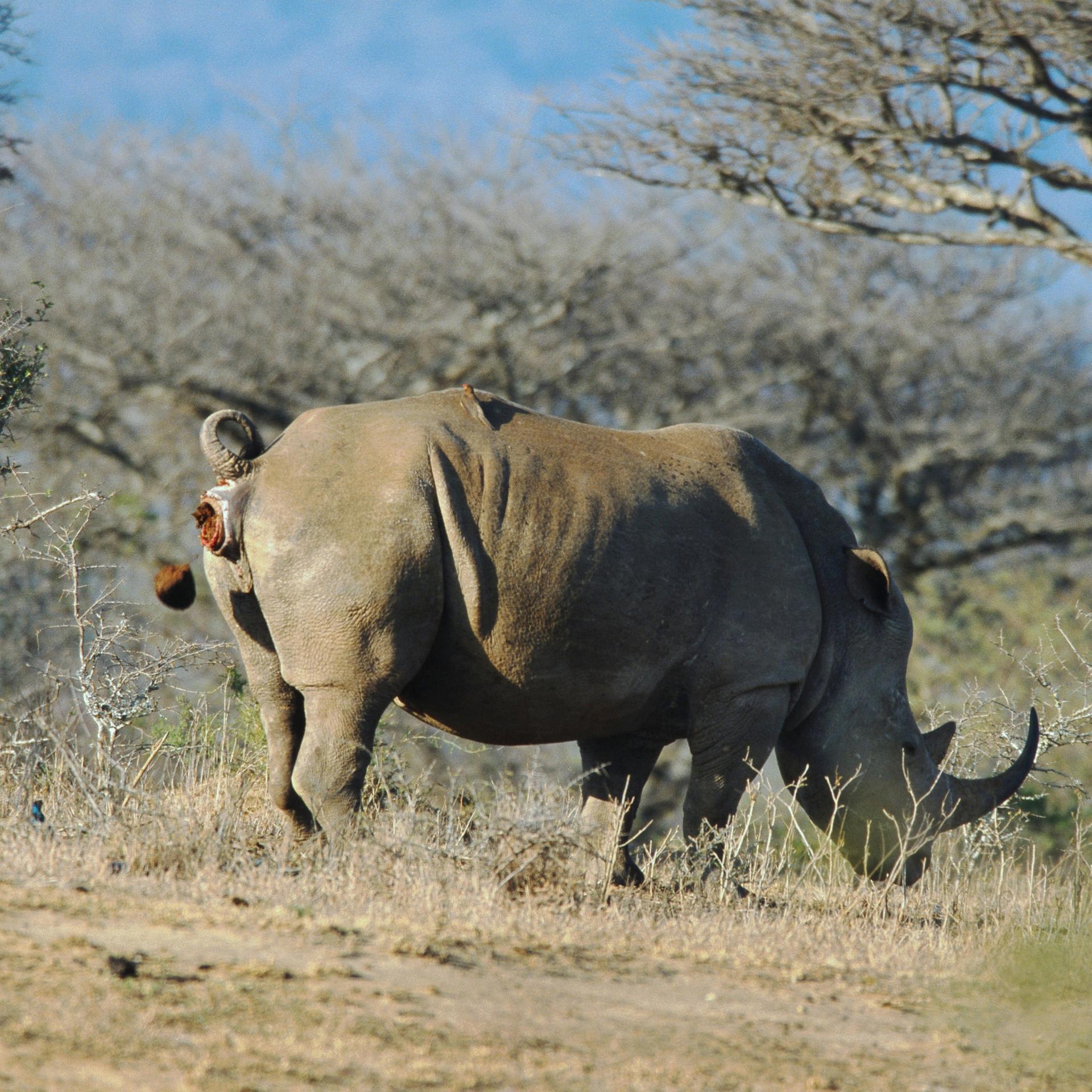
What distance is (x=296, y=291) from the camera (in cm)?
2039

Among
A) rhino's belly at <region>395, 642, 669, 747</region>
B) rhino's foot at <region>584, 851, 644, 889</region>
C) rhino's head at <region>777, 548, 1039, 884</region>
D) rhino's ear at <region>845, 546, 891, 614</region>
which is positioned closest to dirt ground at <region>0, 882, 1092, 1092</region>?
rhino's foot at <region>584, 851, 644, 889</region>

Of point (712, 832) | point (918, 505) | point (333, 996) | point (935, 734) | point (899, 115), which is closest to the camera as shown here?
point (333, 996)

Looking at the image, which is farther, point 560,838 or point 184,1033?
point 560,838

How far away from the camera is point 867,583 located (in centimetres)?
715

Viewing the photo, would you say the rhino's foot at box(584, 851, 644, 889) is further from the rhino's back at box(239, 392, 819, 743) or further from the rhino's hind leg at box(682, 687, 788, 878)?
the rhino's back at box(239, 392, 819, 743)

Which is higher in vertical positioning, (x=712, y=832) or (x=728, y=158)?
(x=728, y=158)

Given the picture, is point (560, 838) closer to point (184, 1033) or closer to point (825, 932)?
point (825, 932)

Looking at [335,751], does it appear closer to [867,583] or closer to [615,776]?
[615,776]

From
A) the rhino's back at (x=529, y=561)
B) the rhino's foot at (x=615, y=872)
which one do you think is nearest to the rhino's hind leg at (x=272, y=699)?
the rhino's back at (x=529, y=561)

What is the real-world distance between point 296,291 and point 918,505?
8955 millimetres

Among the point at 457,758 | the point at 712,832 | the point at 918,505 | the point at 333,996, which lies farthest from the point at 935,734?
the point at 918,505

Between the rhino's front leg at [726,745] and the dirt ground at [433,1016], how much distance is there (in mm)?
1427

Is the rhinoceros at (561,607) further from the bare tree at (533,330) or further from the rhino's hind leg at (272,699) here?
the bare tree at (533,330)

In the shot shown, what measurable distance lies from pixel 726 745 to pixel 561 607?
1.08 metres
